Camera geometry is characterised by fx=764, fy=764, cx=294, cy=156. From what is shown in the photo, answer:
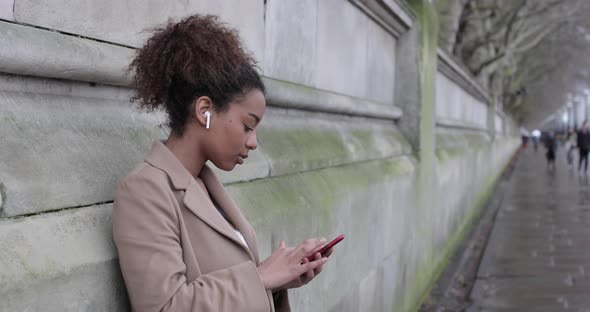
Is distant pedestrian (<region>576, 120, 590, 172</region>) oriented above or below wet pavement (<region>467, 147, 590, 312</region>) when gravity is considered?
above

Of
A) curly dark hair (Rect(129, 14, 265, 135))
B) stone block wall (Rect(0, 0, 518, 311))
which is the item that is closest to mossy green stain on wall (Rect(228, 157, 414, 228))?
stone block wall (Rect(0, 0, 518, 311))

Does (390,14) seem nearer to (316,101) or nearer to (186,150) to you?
(316,101)

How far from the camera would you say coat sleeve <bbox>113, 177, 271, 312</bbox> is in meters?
1.65

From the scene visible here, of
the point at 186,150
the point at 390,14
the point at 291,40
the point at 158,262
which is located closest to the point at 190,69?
the point at 186,150

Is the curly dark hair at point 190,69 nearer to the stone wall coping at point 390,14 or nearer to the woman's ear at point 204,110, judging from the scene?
the woman's ear at point 204,110

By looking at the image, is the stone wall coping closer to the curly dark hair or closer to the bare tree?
the curly dark hair

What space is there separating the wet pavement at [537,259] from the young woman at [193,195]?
471cm

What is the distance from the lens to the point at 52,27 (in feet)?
6.73

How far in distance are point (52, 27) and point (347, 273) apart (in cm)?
247

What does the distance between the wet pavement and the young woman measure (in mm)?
4715

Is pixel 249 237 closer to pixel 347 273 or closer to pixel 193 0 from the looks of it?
pixel 193 0

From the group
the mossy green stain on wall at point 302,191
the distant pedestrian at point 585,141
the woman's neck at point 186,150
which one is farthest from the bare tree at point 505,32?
the woman's neck at point 186,150

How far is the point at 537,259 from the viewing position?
860 centimetres

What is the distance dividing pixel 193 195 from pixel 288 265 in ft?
0.98
